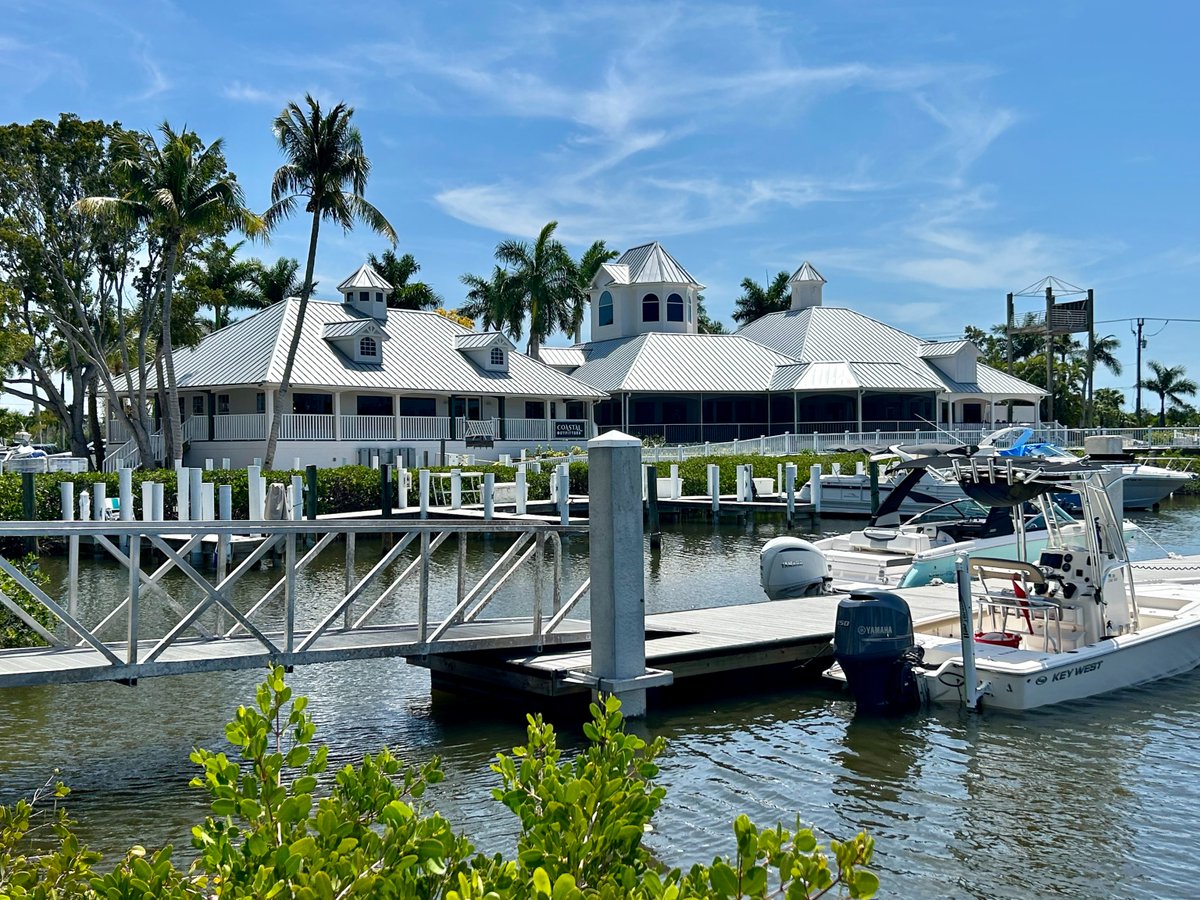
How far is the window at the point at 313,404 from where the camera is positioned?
42.0 m

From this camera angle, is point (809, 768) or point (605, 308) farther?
point (605, 308)

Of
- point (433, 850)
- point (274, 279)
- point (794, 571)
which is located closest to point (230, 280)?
point (274, 279)

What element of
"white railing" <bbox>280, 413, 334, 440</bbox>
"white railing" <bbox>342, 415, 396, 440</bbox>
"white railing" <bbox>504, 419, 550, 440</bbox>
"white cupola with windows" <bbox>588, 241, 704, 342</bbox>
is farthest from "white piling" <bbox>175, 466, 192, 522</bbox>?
"white cupola with windows" <bbox>588, 241, 704, 342</bbox>

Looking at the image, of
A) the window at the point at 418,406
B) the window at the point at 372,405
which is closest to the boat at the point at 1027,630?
the window at the point at 372,405

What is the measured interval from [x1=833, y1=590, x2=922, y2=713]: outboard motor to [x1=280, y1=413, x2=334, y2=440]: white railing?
30606 millimetres

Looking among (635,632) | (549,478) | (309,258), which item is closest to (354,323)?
(309,258)

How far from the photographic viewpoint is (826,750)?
36.9 ft

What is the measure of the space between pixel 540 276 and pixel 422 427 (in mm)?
21121

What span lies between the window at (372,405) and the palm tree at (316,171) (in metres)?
6.13

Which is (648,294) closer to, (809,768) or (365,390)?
(365,390)

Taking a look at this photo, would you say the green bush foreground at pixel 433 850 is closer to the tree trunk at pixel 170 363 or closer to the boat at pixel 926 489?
the boat at pixel 926 489

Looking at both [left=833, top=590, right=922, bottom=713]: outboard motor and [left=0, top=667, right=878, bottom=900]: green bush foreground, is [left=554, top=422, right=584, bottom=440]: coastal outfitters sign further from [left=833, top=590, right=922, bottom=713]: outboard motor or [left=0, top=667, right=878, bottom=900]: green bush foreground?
[left=0, top=667, right=878, bottom=900]: green bush foreground

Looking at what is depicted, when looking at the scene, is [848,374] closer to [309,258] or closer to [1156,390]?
[309,258]

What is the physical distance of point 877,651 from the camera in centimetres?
1184
